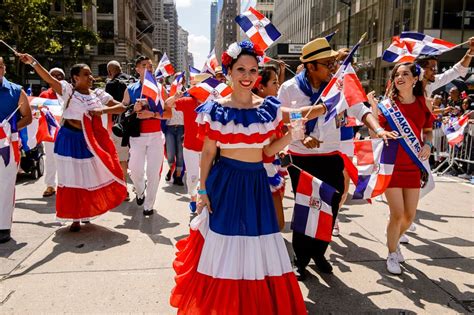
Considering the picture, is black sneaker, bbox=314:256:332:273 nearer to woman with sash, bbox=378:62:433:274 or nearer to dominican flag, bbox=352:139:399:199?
woman with sash, bbox=378:62:433:274

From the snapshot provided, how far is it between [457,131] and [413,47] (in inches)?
242

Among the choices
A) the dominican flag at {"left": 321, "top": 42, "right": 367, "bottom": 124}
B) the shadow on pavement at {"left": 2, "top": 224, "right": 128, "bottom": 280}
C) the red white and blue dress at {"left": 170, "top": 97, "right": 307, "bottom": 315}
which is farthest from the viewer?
the shadow on pavement at {"left": 2, "top": 224, "right": 128, "bottom": 280}

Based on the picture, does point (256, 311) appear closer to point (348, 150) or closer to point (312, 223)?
point (312, 223)

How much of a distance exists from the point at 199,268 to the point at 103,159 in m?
3.03

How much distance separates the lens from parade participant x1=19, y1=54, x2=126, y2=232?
5.35 metres

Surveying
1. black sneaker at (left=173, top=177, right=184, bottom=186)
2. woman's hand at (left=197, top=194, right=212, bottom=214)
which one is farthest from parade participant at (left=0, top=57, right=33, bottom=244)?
black sneaker at (left=173, top=177, right=184, bottom=186)

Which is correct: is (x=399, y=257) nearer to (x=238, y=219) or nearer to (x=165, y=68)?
(x=238, y=219)

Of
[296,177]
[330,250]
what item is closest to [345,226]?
[330,250]

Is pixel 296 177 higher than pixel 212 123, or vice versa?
pixel 212 123

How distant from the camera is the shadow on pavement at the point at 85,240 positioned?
4.70 meters

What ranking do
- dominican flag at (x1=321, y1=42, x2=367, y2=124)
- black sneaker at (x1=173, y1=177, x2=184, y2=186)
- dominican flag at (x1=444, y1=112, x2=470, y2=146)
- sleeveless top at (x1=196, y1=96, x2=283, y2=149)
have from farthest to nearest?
dominican flag at (x1=444, y1=112, x2=470, y2=146)
black sneaker at (x1=173, y1=177, x2=184, y2=186)
dominican flag at (x1=321, y1=42, x2=367, y2=124)
sleeveless top at (x1=196, y1=96, x2=283, y2=149)

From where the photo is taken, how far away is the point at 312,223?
3.85 metres

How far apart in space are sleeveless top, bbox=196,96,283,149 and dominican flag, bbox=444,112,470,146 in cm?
846

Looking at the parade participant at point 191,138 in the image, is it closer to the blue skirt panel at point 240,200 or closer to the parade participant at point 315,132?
the parade participant at point 315,132
